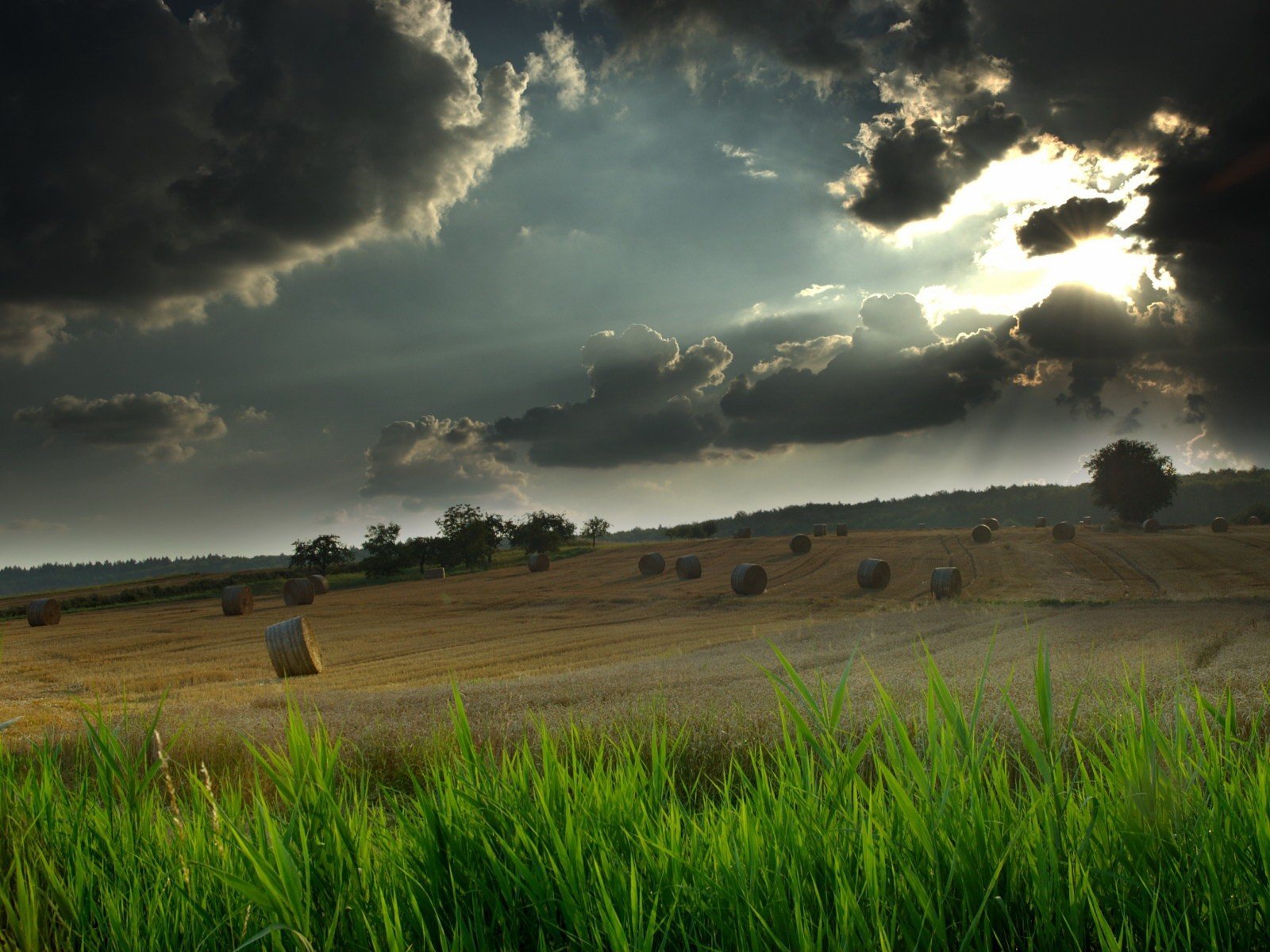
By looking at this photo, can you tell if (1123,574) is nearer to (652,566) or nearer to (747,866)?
(652,566)

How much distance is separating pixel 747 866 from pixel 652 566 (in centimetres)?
4312

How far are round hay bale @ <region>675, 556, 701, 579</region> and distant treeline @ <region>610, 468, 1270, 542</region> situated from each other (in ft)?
160

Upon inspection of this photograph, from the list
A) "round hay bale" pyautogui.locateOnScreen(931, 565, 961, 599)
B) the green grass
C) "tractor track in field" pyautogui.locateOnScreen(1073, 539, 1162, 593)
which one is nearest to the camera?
the green grass

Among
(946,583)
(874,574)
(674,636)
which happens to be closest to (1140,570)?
(946,583)

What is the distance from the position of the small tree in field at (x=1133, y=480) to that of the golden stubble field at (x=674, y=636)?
20.5 m

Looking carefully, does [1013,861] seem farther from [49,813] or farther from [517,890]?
[49,813]

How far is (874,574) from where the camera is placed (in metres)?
34.5

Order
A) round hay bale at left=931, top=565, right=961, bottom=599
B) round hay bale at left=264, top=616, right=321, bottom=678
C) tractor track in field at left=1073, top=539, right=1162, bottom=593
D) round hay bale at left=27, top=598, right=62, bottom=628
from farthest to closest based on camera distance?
round hay bale at left=27, top=598, right=62, bottom=628
tractor track in field at left=1073, top=539, right=1162, bottom=593
round hay bale at left=931, top=565, right=961, bottom=599
round hay bale at left=264, top=616, right=321, bottom=678

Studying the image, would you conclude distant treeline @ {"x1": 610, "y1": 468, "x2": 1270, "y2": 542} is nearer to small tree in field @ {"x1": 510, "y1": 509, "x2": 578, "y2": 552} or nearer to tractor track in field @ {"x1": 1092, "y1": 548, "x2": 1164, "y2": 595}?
small tree in field @ {"x1": 510, "y1": 509, "x2": 578, "y2": 552}

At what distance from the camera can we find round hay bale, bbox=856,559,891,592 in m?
34.5

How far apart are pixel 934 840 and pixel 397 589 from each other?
4940 cm

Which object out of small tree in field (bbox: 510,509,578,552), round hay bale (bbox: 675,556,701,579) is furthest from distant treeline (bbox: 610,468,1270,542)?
round hay bale (bbox: 675,556,701,579)

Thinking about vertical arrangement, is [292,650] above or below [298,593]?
below

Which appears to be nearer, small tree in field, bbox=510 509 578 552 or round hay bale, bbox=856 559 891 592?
round hay bale, bbox=856 559 891 592
